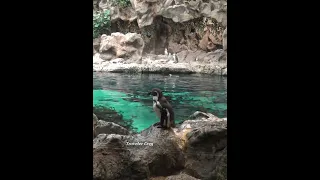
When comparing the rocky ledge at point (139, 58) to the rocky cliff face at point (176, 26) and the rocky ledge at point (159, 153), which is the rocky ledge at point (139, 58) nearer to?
the rocky cliff face at point (176, 26)

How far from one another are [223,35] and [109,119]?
139 cm

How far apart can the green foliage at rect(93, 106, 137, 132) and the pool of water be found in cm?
4

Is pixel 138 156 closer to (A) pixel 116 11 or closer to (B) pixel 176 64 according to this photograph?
(B) pixel 176 64

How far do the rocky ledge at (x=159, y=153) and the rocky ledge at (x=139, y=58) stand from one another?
19.3 inches

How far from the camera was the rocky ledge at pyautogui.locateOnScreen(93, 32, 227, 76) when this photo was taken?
147 inches

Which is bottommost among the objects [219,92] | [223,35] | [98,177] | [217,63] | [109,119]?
[98,177]

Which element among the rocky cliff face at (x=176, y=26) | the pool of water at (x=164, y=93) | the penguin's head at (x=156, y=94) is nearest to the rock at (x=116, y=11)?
the rocky cliff face at (x=176, y=26)

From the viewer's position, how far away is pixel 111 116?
147 inches

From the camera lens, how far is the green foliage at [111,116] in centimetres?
373

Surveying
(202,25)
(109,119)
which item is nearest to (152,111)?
(109,119)

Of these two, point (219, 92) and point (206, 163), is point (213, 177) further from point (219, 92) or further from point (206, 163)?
point (219, 92)

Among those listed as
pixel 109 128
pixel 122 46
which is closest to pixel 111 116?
pixel 109 128

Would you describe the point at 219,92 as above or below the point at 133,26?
below

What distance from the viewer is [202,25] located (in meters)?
3.79
